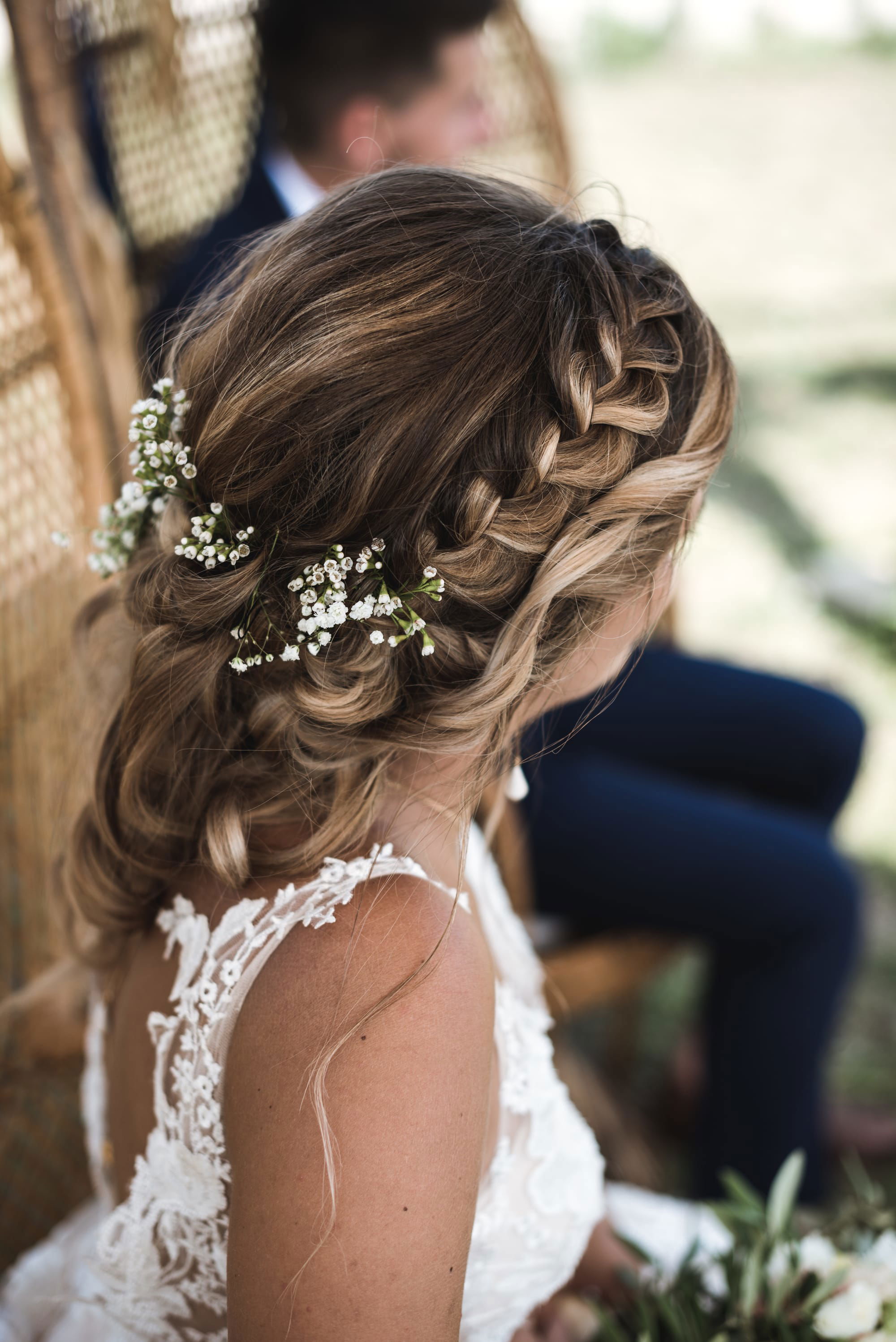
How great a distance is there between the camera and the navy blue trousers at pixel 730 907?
180 cm

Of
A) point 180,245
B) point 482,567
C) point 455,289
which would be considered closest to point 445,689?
point 482,567

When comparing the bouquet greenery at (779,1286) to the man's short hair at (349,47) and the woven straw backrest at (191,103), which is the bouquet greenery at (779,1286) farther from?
the man's short hair at (349,47)

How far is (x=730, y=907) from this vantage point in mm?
1798

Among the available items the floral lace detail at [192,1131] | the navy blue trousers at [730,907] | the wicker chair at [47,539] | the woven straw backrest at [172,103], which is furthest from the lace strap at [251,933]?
the woven straw backrest at [172,103]

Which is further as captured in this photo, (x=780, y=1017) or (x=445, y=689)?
(x=780, y=1017)

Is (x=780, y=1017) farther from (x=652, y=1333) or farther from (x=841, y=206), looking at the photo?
(x=841, y=206)

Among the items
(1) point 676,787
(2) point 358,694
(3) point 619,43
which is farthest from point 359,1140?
(3) point 619,43

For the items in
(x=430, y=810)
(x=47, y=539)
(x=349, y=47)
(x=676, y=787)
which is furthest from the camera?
(x=349, y=47)

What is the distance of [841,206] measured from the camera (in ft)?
22.5

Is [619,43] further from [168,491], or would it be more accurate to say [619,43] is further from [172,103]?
[168,491]

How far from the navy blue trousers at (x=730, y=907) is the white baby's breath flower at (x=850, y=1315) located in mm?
796

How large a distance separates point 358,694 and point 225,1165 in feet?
1.40

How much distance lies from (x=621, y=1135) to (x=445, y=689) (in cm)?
A: 136

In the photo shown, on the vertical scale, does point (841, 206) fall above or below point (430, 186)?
below
